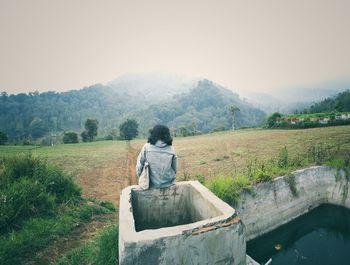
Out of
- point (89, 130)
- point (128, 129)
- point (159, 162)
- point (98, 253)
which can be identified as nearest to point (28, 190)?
point (98, 253)

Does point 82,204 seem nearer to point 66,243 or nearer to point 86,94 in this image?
point 66,243

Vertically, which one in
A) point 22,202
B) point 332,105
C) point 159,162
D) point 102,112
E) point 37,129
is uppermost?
point 102,112

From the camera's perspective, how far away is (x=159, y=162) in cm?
A: 401

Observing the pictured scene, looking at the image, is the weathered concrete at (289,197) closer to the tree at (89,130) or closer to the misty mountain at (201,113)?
the tree at (89,130)

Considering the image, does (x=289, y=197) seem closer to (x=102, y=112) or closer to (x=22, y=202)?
(x=22, y=202)

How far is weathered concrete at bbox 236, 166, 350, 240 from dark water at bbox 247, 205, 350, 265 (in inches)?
9.8

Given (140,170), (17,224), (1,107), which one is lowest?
(17,224)

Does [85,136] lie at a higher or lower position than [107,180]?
higher

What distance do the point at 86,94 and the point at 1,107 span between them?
5019 centimetres

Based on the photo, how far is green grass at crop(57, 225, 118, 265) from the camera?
13.2ft

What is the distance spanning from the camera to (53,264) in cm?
408

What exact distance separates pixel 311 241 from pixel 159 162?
6.67 meters

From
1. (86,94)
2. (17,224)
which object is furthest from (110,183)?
(86,94)

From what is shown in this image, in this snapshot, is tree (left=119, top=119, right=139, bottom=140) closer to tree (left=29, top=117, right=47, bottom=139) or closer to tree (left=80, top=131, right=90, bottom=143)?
tree (left=80, top=131, right=90, bottom=143)
